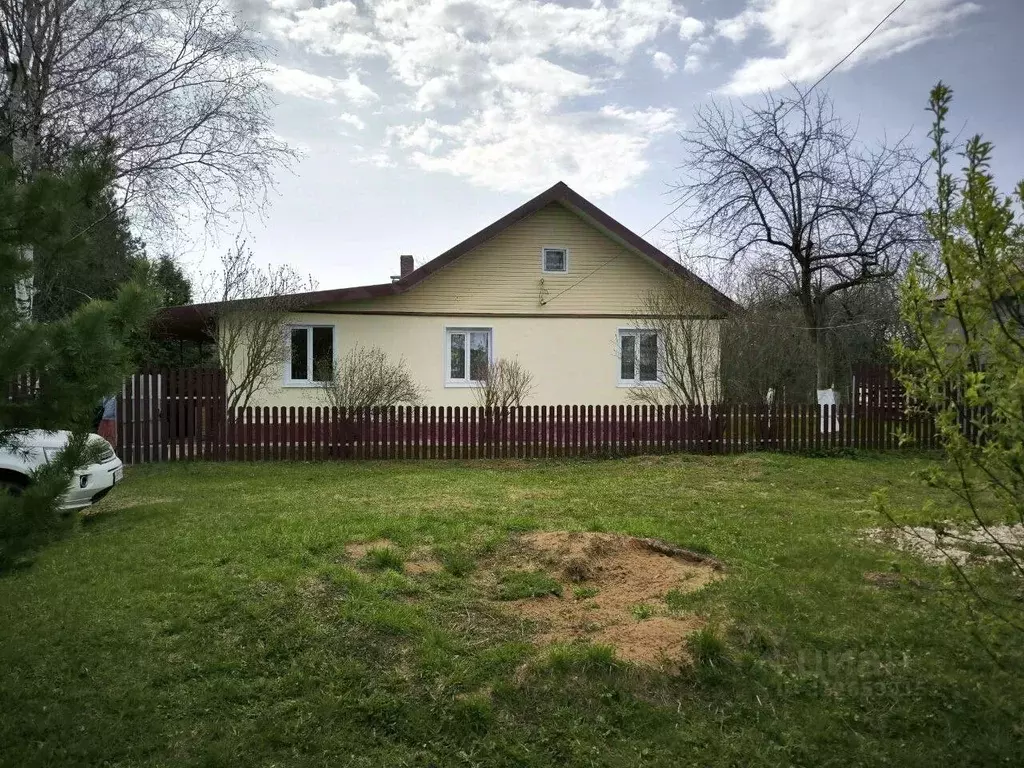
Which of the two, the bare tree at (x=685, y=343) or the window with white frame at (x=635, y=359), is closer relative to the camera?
the bare tree at (x=685, y=343)

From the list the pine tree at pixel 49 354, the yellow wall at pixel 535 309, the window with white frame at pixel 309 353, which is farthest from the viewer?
the yellow wall at pixel 535 309

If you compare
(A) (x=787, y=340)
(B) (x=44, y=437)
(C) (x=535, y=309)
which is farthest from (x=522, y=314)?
(B) (x=44, y=437)

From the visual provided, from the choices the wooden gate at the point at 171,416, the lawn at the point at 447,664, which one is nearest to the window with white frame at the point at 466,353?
the wooden gate at the point at 171,416

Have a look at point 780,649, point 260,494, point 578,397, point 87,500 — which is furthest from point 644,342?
point 780,649

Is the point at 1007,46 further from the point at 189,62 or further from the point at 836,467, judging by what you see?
the point at 189,62

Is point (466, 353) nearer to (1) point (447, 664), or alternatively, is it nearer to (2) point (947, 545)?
(2) point (947, 545)

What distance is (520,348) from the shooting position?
17625 mm

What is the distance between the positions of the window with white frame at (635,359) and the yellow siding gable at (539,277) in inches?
28.5

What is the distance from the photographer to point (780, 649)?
3.92m

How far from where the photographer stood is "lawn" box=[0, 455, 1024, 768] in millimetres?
3053

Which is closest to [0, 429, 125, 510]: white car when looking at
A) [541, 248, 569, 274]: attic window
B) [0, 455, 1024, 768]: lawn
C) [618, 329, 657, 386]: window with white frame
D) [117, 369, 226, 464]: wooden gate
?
[0, 455, 1024, 768]: lawn

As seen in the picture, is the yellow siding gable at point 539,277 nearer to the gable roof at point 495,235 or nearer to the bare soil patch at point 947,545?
the gable roof at point 495,235

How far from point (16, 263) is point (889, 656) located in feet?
15.4

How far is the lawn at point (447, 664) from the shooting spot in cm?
305
